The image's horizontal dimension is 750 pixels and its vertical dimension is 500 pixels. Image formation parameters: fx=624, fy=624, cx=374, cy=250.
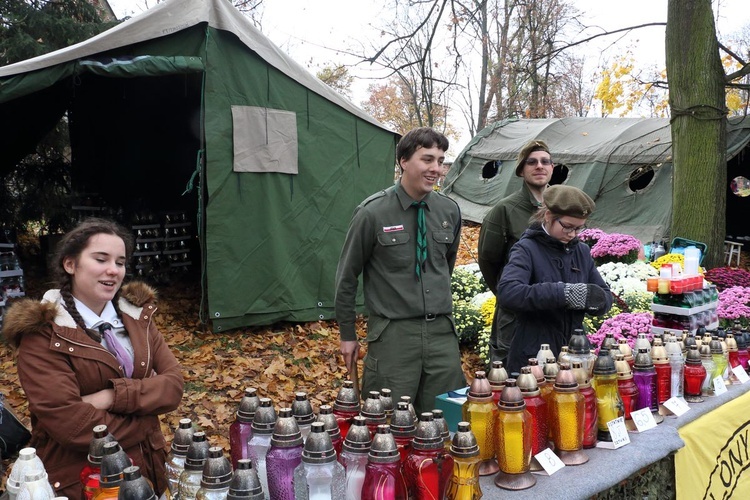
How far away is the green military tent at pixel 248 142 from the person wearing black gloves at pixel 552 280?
4.14 m

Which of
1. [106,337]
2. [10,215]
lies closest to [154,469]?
[106,337]

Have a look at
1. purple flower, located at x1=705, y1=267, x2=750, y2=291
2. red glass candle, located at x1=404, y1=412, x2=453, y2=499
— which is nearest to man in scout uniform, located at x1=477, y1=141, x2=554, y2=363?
red glass candle, located at x1=404, y1=412, x2=453, y2=499

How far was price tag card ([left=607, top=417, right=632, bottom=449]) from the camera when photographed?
2.43 meters

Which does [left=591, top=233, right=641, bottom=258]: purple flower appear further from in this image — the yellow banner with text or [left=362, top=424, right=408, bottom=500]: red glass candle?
[left=362, top=424, right=408, bottom=500]: red glass candle

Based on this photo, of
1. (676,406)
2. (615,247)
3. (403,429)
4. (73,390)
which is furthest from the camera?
(615,247)

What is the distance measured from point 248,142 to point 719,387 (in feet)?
17.1

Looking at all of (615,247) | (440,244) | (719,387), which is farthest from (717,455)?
(615,247)

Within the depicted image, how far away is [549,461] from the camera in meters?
2.19

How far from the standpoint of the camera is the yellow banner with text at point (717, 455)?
275 cm

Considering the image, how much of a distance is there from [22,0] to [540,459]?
1199 centimetres

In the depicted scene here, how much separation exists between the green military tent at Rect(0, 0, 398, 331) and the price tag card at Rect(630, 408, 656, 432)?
16.4 feet

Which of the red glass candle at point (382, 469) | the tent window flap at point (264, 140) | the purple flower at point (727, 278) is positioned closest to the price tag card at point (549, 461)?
the red glass candle at point (382, 469)

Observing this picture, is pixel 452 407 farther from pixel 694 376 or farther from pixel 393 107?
pixel 393 107

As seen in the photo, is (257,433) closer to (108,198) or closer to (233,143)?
(233,143)
